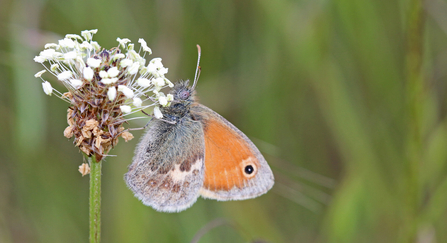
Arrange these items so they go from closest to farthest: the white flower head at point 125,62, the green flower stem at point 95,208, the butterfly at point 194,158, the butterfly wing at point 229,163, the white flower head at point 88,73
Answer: the green flower stem at point 95,208 < the white flower head at point 88,73 < the white flower head at point 125,62 < the butterfly at point 194,158 < the butterfly wing at point 229,163

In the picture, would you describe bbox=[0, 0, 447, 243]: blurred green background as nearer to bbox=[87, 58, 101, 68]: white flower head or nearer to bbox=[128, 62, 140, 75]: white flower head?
bbox=[128, 62, 140, 75]: white flower head

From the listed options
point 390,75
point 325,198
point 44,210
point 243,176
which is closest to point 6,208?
point 44,210

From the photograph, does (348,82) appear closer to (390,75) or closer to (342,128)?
(390,75)

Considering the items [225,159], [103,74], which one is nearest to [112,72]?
[103,74]

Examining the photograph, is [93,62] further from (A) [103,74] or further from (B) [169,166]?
(B) [169,166]

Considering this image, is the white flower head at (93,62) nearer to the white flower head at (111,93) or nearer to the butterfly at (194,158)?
the white flower head at (111,93)

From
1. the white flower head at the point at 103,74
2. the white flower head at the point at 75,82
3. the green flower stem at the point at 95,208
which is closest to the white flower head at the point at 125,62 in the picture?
the white flower head at the point at 103,74

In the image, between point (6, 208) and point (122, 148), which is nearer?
point (122, 148)
